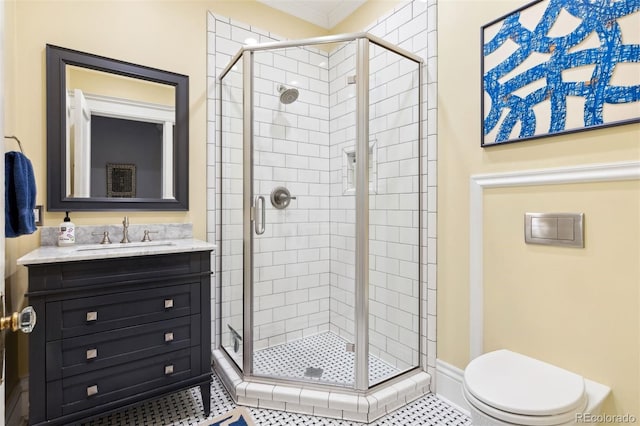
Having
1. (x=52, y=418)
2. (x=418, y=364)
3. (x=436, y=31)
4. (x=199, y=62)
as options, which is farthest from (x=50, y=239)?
(x=436, y=31)

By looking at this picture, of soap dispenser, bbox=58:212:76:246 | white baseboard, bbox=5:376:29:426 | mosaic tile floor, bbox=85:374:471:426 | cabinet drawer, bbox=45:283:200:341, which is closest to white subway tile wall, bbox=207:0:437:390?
mosaic tile floor, bbox=85:374:471:426

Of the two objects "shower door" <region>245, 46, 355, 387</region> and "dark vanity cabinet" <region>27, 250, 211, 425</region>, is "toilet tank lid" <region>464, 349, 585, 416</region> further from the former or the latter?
"dark vanity cabinet" <region>27, 250, 211, 425</region>

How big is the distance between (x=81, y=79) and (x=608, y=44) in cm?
263

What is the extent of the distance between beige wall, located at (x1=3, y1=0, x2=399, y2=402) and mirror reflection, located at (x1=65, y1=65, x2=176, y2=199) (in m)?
0.13

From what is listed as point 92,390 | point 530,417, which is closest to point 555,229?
point 530,417

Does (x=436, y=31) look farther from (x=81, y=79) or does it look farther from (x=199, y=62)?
(x=81, y=79)

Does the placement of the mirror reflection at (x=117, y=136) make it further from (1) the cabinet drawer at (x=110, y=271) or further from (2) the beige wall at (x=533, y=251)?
(2) the beige wall at (x=533, y=251)

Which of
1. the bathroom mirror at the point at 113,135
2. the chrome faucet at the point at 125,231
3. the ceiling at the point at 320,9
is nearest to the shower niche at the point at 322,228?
the bathroom mirror at the point at 113,135

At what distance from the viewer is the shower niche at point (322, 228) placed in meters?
1.90

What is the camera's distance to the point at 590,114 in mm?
1381

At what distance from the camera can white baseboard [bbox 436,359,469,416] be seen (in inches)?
73.7

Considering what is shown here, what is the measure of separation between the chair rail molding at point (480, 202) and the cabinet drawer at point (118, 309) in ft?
4.94

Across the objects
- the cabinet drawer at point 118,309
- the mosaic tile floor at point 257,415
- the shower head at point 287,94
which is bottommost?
the mosaic tile floor at point 257,415

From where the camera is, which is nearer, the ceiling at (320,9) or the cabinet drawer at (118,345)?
the cabinet drawer at (118,345)
